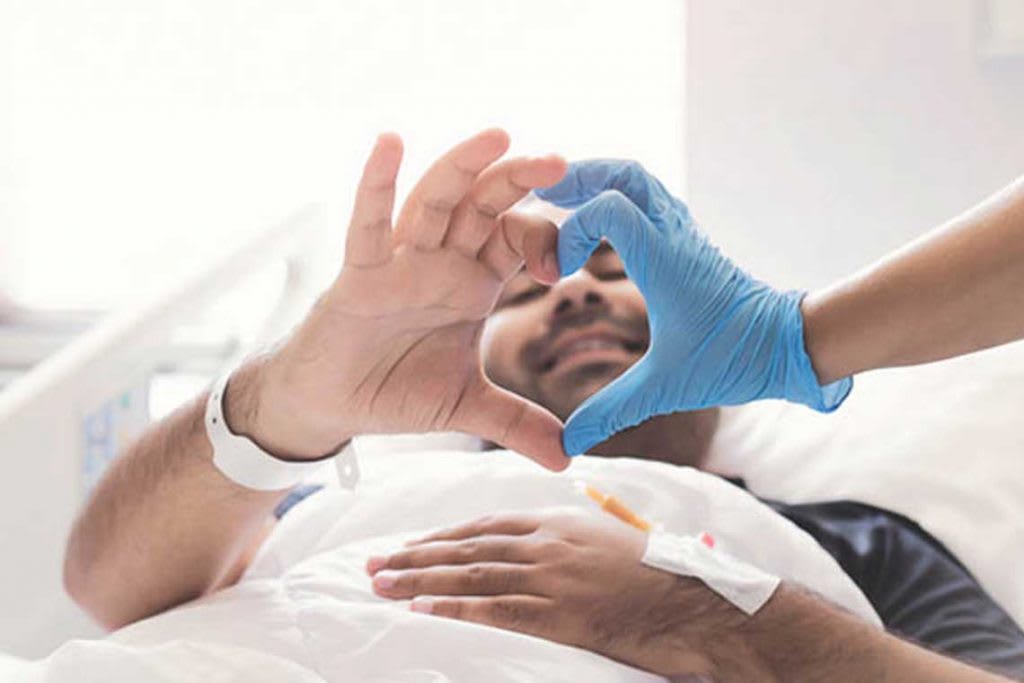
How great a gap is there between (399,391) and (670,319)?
0.75 ft

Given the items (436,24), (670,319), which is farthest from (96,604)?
(436,24)

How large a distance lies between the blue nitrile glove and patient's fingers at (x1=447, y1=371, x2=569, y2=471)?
0.08 metres

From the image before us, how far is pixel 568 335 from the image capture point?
1824 millimetres

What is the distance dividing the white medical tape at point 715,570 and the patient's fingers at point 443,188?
1.17 feet

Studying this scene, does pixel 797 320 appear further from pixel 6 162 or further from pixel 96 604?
pixel 6 162

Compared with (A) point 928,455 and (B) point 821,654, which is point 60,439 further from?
(A) point 928,455

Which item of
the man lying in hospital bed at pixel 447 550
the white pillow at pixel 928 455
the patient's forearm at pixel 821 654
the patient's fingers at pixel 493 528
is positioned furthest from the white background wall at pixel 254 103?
the patient's forearm at pixel 821 654

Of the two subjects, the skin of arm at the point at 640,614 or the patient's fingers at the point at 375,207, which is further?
the skin of arm at the point at 640,614

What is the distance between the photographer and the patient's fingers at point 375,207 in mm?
972

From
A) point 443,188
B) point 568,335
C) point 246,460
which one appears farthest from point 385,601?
point 568,335

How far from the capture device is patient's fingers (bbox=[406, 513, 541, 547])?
1261 mm

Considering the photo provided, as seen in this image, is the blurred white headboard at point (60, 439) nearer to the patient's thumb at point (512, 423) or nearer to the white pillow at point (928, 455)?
the patient's thumb at point (512, 423)

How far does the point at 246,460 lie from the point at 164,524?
12cm

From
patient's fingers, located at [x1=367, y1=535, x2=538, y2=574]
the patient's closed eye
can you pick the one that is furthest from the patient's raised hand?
the patient's closed eye
